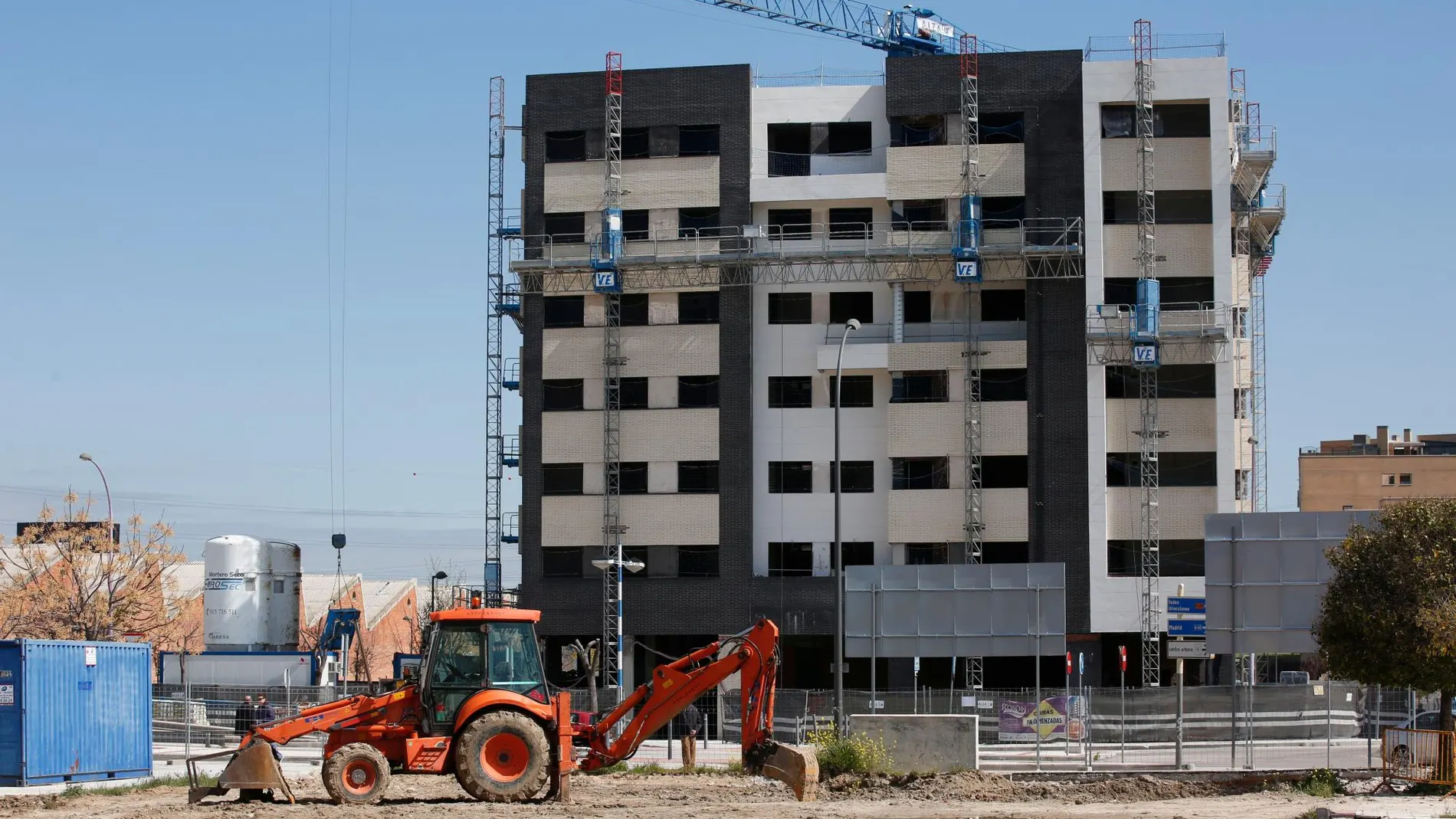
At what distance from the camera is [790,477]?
64125mm

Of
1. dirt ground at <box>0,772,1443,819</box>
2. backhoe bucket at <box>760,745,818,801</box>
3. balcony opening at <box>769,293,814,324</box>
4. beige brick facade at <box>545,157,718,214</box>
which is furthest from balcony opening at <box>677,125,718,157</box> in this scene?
backhoe bucket at <box>760,745,818,801</box>

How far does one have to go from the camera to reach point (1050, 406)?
6188 centimetres

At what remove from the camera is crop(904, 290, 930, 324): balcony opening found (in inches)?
2542

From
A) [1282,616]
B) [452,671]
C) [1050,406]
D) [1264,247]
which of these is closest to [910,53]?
[1264,247]

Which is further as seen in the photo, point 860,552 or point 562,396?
point 562,396

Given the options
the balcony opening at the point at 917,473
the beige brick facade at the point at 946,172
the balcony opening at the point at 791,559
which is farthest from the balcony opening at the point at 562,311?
the balcony opening at the point at 917,473

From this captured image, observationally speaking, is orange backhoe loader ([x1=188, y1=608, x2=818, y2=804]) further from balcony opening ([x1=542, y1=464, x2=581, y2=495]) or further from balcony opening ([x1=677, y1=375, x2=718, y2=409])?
balcony opening ([x1=542, y1=464, x2=581, y2=495])

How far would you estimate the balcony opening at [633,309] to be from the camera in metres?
65.1

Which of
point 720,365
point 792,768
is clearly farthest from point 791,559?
point 792,768

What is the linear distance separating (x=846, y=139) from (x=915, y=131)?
2.79m

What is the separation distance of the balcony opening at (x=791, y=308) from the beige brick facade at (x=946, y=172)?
515 centimetres

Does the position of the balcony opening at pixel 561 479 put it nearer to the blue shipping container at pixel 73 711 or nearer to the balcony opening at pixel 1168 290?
the balcony opening at pixel 1168 290

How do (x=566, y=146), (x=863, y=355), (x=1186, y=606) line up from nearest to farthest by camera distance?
(x=1186, y=606)
(x=863, y=355)
(x=566, y=146)

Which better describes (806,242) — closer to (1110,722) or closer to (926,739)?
(1110,722)
